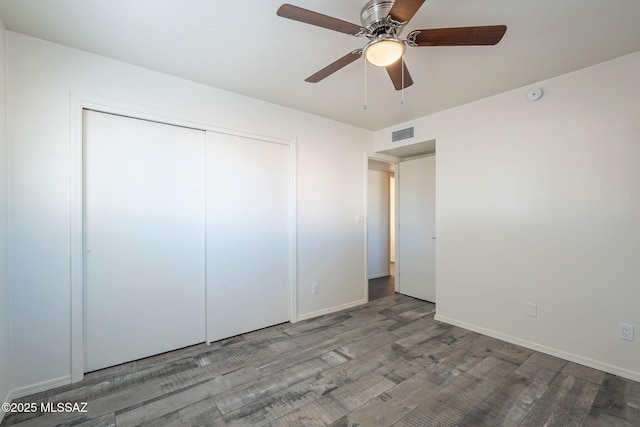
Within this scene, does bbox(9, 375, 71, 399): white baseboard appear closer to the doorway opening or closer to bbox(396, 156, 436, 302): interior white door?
bbox(396, 156, 436, 302): interior white door

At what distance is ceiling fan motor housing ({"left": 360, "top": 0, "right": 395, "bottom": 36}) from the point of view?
57.0 inches

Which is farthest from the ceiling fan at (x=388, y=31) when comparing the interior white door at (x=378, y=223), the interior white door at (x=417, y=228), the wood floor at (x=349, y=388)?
the interior white door at (x=378, y=223)

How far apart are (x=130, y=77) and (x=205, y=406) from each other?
249cm

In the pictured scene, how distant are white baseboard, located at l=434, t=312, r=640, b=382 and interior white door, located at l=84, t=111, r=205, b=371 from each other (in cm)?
273

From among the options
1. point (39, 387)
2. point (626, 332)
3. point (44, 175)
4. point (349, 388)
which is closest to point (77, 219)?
point (44, 175)

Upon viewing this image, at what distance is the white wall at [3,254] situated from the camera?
1755mm

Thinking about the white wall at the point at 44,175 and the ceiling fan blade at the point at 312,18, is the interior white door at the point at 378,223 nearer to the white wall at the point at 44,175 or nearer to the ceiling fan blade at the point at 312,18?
the white wall at the point at 44,175

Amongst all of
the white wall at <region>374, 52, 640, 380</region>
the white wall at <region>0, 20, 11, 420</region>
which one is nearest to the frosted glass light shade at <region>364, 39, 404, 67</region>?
the white wall at <region>374, 52, 640, 380</region>

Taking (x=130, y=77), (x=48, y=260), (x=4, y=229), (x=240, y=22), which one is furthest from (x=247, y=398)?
(x=130, y=77)

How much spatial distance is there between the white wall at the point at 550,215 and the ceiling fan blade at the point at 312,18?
6.85ft

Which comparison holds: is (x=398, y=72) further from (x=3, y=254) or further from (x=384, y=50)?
(x=3, y=254)

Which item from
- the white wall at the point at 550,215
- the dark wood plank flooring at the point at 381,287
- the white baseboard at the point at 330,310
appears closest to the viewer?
the white wall at the point at 550,215

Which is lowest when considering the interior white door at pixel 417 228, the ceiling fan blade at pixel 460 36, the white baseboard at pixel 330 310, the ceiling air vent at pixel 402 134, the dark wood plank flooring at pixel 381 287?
the dark wood plank flooring at pixel 381 287

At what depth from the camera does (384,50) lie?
1.51m
